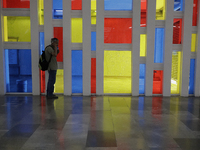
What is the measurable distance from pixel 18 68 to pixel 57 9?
3.32m

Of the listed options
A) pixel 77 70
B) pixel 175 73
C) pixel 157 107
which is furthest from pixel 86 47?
pixel 175 73

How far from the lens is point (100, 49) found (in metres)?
8.93

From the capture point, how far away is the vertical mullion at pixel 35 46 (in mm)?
8789

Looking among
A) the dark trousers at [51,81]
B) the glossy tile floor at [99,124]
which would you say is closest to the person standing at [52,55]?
the dark trousers at [51,81]

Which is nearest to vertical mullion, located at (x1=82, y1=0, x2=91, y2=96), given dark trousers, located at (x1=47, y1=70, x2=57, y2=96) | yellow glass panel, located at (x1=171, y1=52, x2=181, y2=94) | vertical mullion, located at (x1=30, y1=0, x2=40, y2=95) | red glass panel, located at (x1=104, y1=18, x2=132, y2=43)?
red glass panel, located at (x1=104, y1=18, x2=132, y2=43)

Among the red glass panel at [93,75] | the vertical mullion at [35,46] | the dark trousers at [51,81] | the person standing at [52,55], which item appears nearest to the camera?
the person standing at [52,55]

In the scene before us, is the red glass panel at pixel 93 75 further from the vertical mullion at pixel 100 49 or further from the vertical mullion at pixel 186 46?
the vertical mullion at pixel 186 46

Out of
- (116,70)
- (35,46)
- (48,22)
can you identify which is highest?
(48,22)

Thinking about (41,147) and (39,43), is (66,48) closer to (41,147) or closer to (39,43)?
(39,43)

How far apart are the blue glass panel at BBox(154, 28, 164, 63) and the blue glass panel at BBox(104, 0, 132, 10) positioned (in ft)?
5.70

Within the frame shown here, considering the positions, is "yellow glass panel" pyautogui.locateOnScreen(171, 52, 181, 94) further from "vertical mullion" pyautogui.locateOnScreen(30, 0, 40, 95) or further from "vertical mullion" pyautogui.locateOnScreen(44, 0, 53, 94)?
"vertical mullion" pyautogui.locateOnScreen(30, 0, 40, 95)

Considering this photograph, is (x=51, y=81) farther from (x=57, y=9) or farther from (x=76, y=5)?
(x=76, y=5)

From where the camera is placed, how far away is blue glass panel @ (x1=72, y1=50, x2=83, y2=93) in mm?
9078

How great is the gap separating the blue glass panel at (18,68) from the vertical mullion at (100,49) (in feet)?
10.6
